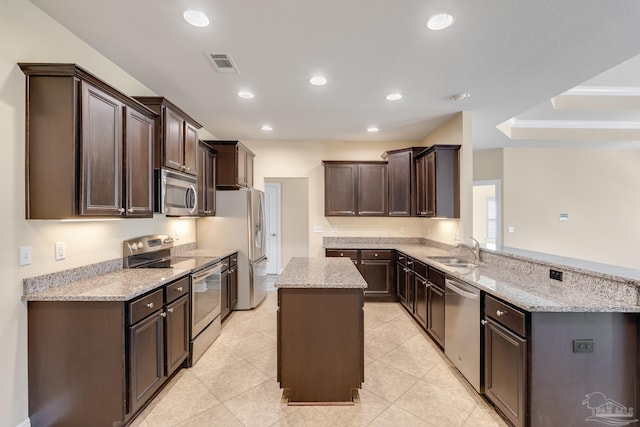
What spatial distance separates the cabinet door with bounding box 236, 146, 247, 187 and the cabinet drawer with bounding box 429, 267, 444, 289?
2.93 metres

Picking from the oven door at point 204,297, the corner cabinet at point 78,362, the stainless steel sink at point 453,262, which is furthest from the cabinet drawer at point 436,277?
the corner cabinet at point 78,362

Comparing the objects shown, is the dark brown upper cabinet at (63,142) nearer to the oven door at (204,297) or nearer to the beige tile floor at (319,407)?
the oven door at (204,297)

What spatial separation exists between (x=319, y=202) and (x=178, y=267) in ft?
9.61

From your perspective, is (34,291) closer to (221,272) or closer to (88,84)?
(88,84)

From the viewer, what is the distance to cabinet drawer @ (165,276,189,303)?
7.84 feet

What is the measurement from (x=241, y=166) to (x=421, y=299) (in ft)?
10.5

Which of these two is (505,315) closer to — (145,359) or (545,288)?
(545,288)

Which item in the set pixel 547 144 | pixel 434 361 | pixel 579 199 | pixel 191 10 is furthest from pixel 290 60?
pixel 579 199

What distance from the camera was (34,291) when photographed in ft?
6.12

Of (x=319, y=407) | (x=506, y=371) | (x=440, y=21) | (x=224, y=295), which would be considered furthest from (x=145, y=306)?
(x=440, y=21)

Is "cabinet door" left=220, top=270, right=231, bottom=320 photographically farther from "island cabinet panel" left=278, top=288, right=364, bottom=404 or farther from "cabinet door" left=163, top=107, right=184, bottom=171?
"island cabinet panel" left=278, top=288, right=364, bottom=404

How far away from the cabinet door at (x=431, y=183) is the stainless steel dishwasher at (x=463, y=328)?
141 cm

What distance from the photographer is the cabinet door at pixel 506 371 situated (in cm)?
181

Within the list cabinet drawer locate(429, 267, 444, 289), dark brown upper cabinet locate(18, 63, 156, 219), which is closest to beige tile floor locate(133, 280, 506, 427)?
cabinet drawer locate(429, 267, 444, 289)
